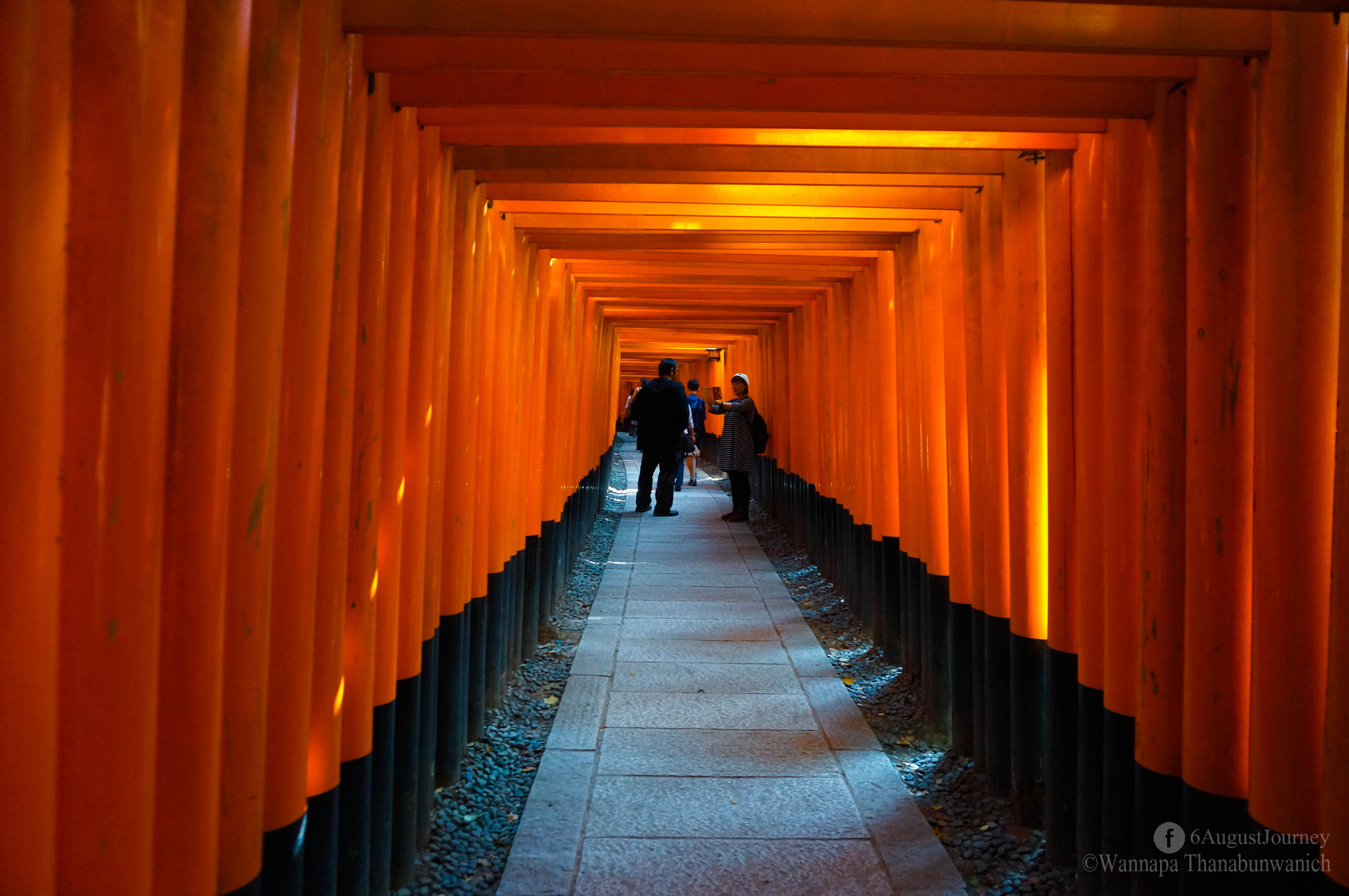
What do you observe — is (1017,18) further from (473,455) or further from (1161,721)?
(473,455)

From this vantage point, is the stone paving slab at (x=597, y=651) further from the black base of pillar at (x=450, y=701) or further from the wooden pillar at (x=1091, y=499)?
the wooden pillar at (x=1091, y=499)

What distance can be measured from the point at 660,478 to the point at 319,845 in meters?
9.19

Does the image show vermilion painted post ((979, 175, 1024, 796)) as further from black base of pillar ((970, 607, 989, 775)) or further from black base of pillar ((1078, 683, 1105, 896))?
black base of pillar ((1078, 683, 1105, 896))

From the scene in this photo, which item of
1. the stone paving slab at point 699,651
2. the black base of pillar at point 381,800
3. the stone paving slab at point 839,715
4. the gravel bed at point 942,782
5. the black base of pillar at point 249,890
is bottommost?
the gravel bed at point 942,782

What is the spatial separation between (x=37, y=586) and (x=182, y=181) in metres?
0.66

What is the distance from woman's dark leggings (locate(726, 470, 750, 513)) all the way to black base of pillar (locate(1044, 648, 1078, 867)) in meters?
7.77

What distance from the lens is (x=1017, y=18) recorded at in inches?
75.9

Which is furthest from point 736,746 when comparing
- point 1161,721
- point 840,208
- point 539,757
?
point 840,208

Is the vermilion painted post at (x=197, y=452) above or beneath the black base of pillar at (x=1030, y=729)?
above

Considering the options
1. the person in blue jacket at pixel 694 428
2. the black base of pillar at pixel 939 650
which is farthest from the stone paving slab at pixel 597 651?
the person in blue jacket at pixel 694 428

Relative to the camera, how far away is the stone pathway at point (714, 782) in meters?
2.76

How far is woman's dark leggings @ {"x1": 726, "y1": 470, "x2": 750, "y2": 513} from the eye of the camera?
10672 millimetres

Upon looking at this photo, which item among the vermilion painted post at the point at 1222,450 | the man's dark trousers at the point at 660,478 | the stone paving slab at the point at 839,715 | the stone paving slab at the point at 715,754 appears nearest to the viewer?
the vermilion painted post at the point at 1222,450

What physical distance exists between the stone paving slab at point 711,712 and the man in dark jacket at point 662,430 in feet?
20.1
